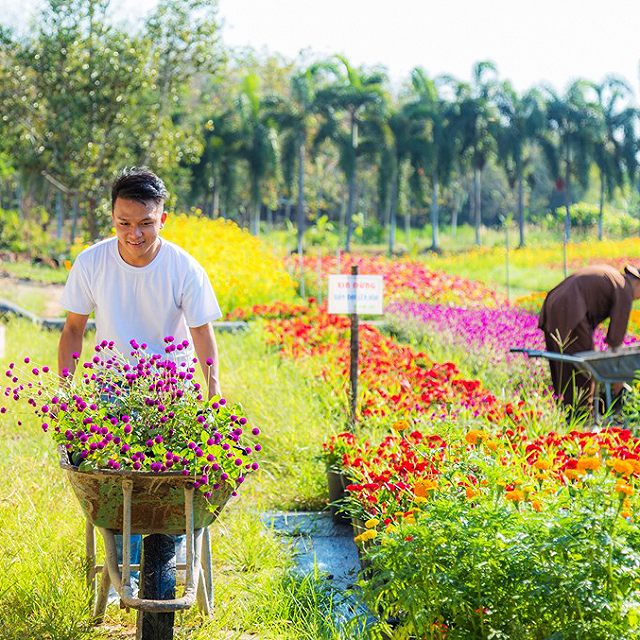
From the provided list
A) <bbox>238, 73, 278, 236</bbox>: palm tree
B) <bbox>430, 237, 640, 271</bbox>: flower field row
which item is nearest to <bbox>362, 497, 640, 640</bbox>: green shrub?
<bbox>430, 237, 640, 271</bbox>: flower field row

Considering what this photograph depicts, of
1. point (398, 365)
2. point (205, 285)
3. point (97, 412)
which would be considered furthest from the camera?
point (398, 365)

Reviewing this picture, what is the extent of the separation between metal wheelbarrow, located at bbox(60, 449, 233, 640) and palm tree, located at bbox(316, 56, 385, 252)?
29.5 metres

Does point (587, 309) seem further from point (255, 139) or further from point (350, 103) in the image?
point (350, 103)

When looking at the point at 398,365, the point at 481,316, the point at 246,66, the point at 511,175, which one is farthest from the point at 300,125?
the point at 398,365

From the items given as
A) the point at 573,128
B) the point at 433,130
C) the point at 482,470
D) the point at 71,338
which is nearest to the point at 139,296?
the point at 71,338

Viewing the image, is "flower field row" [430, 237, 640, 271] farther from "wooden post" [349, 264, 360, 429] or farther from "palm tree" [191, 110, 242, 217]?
"wooden post" [349, 264, 360, 429]

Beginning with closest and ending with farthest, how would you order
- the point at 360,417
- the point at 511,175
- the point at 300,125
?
the point at 360,417
the point at 300,125
the point at 511,175

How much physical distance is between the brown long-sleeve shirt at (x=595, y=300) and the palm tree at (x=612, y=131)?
107 feet

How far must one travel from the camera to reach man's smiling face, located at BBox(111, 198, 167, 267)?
3041mm

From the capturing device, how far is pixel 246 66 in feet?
128

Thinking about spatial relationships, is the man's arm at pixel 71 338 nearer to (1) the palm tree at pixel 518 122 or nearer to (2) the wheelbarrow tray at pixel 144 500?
(2) the wheelbarrow tray at pixel 144 500

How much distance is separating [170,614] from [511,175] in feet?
124

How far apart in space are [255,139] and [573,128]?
1423cm

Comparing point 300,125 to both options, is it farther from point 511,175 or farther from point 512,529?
point 512,529
